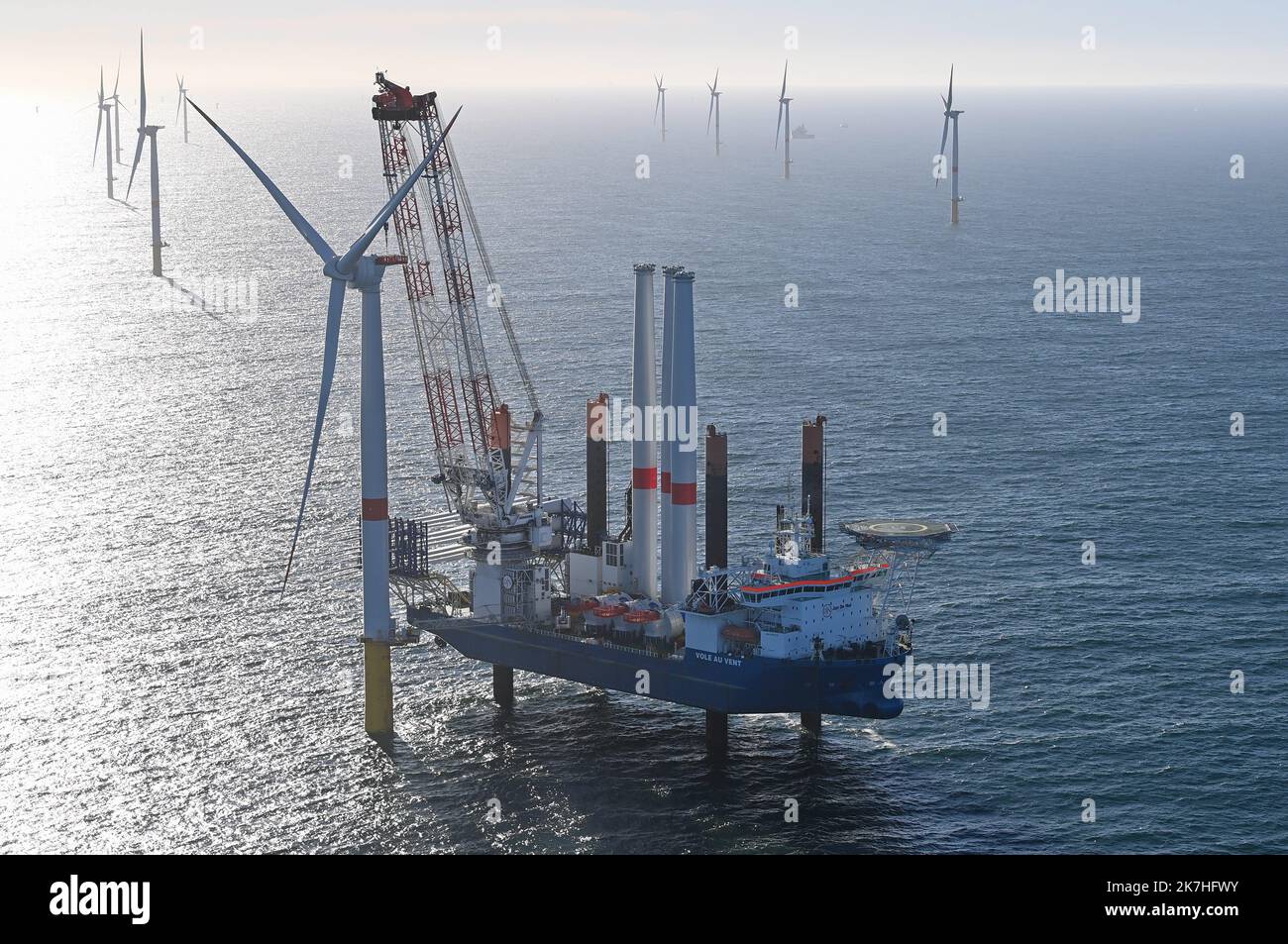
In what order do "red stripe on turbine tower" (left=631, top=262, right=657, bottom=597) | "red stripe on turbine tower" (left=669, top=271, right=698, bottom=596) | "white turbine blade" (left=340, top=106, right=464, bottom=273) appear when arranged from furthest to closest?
"red stripe on turbine tower" (left=631, top=262, right=657, bottom=597) → "red stripe on turbine tower" (left=669, top=271, right=698, bottom=596) → "white turbine blade" (left=340, top=106, right=464, bottom=273)

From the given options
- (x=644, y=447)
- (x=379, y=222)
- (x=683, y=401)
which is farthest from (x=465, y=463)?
(x=379, y=222)

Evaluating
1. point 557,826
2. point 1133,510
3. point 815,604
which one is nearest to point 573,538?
point 815,604

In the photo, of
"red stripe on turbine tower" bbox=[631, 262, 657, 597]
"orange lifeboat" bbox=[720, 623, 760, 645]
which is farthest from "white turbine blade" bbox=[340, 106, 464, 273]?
"orange lifeboat" bbox=[720, 623, 760, 645]

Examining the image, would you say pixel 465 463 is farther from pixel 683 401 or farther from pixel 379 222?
pixel 379 222

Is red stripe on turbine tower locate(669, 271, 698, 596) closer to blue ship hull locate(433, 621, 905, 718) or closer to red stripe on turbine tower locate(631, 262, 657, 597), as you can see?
red stripe on turbine tower locate(631, 262, 657, 597)

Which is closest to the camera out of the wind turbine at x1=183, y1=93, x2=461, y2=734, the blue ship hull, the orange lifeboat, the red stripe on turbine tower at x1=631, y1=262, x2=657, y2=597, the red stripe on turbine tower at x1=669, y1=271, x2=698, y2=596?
the blue ship hull

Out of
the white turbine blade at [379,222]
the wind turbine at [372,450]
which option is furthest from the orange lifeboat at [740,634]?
the white turbine blade at [379,222]
